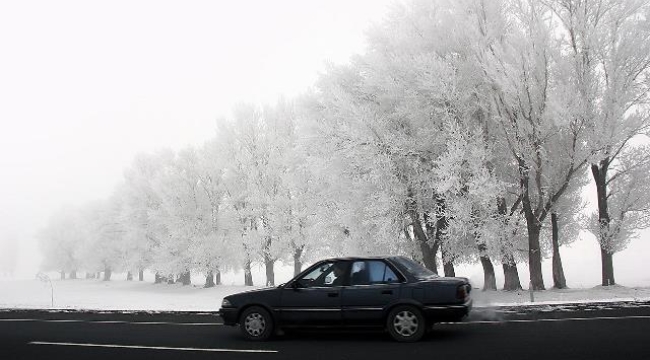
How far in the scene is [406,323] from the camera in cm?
935

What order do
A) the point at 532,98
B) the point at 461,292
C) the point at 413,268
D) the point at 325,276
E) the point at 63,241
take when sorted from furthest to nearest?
1. the point at 63,241
2. the point at 532,98
3. the point at 325,276
4. the point at 413,268
5. the point at 461,292

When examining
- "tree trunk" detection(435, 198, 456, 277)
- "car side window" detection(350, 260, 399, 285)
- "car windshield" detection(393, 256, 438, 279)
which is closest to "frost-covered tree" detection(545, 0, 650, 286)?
"tree trunk" detection(435, 198, 456, 277)

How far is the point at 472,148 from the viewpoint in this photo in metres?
20.2

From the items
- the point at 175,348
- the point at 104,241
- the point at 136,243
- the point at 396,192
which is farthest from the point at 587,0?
the point at 104,241

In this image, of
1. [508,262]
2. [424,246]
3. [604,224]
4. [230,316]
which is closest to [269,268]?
[424,246]

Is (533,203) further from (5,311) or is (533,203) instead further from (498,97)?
(5,311)

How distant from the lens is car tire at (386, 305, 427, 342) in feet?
30.3

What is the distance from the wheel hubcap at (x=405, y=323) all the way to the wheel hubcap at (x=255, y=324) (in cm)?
252

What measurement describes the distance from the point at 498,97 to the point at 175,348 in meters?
16.2

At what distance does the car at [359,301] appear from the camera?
30.2 ft

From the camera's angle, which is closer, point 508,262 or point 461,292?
point 461,292

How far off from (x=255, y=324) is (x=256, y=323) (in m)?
0.03

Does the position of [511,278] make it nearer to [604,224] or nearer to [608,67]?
[604,224]

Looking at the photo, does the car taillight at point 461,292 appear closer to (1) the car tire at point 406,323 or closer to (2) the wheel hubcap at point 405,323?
(1) the car tire at point 406,323
